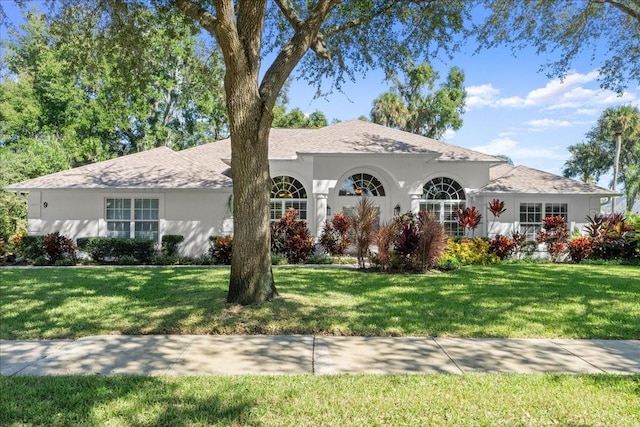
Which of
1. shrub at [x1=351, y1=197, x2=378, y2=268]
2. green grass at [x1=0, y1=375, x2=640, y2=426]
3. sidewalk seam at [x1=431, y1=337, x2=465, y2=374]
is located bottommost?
sidewalk seam at [x1=431, y1=337, x2=465, y2=374]

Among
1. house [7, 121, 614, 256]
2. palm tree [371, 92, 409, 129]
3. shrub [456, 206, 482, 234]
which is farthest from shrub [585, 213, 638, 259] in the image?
palm tree [371, 92, 409, 129]

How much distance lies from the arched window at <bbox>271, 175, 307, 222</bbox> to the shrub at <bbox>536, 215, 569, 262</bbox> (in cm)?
994

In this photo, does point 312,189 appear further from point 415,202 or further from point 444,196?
point 444,196

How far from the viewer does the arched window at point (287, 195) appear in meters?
18.1

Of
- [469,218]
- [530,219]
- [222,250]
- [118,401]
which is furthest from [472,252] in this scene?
[118,401]

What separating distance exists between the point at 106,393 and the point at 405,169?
15.7 meters

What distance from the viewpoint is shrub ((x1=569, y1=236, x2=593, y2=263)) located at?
16750mm

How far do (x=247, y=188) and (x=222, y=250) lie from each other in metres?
8.44

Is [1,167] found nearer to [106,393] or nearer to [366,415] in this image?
[106,393]

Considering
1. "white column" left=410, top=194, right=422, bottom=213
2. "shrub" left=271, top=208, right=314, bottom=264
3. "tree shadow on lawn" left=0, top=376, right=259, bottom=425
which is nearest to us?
"tree shadow on lawn" left=0, top=376, right=259, bottom=425

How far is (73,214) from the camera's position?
16984 mm

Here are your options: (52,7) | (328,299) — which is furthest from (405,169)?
(52,7)

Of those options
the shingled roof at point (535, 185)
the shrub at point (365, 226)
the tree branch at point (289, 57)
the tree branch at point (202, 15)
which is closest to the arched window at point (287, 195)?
the shrub at point (365, 226)

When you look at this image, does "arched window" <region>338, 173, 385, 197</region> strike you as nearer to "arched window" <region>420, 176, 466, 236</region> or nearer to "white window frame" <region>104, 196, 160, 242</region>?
"arched window" <region>420, 176, 466, 236</region>
